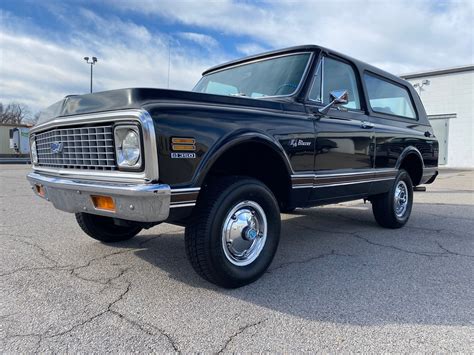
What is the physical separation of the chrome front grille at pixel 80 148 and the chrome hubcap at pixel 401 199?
4061 mm

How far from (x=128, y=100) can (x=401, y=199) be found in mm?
4283

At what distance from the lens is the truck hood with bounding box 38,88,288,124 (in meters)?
2.37

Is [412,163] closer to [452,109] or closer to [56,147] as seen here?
[56,147]

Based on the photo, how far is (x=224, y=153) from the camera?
9.33 ft

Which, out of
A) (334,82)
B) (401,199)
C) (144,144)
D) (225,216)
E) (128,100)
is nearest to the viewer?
(144,144)

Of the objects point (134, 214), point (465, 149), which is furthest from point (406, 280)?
point (465, 149)

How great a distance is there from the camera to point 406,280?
10.3 feet

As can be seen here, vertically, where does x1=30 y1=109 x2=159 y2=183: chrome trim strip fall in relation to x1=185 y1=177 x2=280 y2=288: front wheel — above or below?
above

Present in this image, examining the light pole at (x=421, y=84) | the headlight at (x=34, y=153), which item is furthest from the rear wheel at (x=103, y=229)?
the light pole at (x=421, y=84)

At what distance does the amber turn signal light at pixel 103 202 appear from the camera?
8.11 feet

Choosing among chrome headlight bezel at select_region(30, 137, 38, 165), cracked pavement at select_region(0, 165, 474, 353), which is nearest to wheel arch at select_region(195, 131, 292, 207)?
cracked pavement at select_region(0, 165, 474, 353)

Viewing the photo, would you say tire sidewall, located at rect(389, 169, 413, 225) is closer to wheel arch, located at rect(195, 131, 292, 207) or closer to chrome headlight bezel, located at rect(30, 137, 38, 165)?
wheel arch, located at rect(195, 131, 292, 207)

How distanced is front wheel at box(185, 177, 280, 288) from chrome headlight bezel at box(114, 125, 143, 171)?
→ 55 cm

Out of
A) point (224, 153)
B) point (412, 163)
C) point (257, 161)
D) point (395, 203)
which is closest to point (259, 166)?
point (257, 161)
